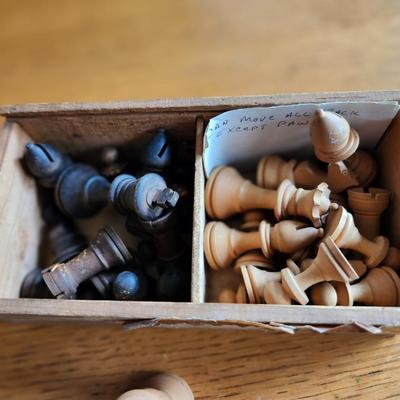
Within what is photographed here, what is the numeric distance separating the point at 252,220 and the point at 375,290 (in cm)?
19

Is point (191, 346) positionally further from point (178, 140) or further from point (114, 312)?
point (178, 140)

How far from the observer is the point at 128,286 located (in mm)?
636

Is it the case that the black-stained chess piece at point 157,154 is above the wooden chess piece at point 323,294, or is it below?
above

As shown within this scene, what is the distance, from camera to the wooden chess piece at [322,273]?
563mm

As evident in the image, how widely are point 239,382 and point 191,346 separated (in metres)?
0.08

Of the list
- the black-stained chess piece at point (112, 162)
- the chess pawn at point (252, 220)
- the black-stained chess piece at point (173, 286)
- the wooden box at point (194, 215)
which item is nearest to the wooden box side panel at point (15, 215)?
the wooden box at point (194, 215)

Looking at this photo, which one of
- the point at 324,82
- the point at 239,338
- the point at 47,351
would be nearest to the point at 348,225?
the point at 239,338

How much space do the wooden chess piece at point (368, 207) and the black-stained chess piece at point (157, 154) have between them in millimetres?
260

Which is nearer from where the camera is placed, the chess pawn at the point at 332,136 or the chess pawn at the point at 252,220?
the chess pawn at the point at 332,136

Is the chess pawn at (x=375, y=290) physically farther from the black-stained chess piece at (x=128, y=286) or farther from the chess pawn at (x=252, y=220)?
the black-stained chess piece at (x=128, y=286)

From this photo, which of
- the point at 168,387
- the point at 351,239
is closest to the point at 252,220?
the point at 351,239

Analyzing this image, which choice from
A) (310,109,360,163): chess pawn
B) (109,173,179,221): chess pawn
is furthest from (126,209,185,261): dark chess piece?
(310,109,360,163): chess pawn

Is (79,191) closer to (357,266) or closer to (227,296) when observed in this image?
(227,296)

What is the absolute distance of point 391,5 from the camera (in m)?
0.86
